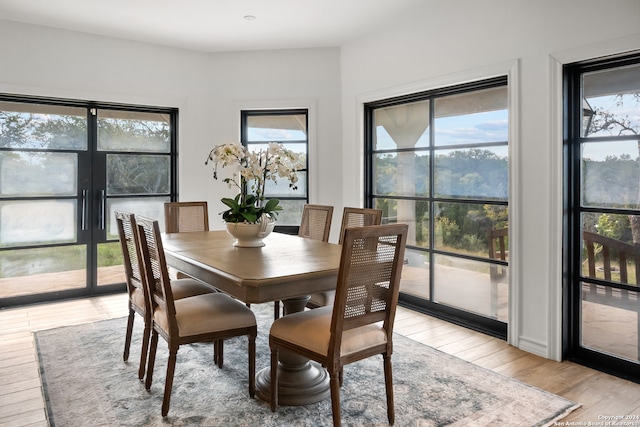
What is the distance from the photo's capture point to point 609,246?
286 cm

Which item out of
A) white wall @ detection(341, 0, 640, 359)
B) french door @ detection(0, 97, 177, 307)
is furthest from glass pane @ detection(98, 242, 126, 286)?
white wall @ detection(341, 0, 640, 359)

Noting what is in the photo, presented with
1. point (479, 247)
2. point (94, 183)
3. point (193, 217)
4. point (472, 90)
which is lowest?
point (479, 247)

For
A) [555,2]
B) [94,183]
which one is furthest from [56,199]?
[555,2]

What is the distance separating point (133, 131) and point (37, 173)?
996 mm

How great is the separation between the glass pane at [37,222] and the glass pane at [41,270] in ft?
0.33

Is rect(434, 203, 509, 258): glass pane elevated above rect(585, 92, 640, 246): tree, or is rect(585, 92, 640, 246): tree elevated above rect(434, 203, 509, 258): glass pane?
rect(585, 92, 640, 246): tree

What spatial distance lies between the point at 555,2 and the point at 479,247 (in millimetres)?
1806

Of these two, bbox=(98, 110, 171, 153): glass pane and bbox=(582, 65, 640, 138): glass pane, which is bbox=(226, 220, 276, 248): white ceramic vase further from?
bbox=(98, 110, 171, 153): glass pane

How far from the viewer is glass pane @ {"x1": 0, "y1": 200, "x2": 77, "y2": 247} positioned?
14.2 ft

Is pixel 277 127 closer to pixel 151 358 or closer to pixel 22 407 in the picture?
pixel 151 358

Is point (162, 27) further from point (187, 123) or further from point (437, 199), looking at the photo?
point (437, 199)

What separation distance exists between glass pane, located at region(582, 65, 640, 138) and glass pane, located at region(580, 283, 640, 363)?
3.24 feet

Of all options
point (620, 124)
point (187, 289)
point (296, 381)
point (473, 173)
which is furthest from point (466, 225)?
point (187, 289)

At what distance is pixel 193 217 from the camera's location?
4.07m
